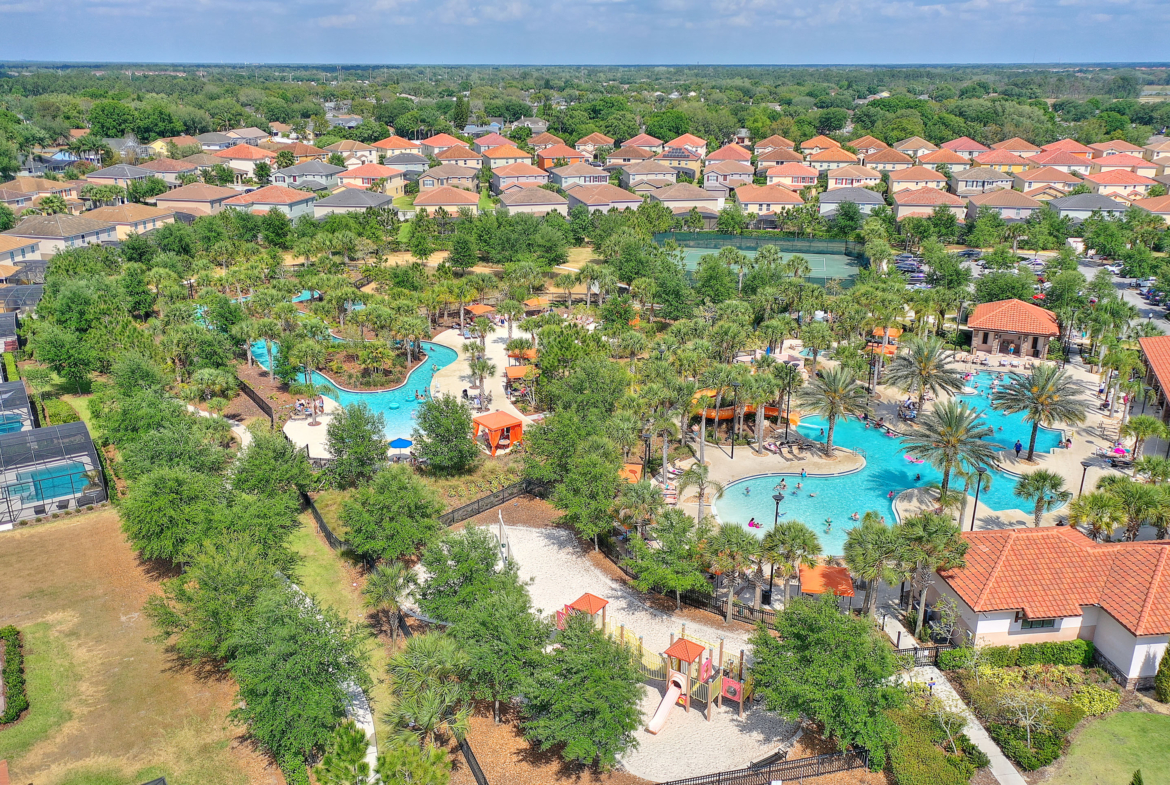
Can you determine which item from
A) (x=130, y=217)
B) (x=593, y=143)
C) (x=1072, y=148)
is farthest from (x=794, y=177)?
(x=130, y=217)

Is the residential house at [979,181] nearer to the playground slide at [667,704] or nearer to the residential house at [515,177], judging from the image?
the residential house at [515,177]

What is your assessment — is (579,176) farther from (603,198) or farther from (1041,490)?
(1041,490)

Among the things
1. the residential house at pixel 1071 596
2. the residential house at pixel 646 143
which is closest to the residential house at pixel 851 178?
the residential house at pixel 646 143

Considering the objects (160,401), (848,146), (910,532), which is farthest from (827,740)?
(848,146)

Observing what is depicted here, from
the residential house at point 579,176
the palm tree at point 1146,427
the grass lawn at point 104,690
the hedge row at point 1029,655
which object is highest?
the residential house at point 579,176

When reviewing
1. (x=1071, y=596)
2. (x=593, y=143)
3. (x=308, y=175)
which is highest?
(x=593, y=143)

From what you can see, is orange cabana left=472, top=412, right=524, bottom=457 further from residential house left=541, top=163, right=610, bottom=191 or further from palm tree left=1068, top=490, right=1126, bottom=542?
residential house left=541, top=163, right=610, bottom=191
